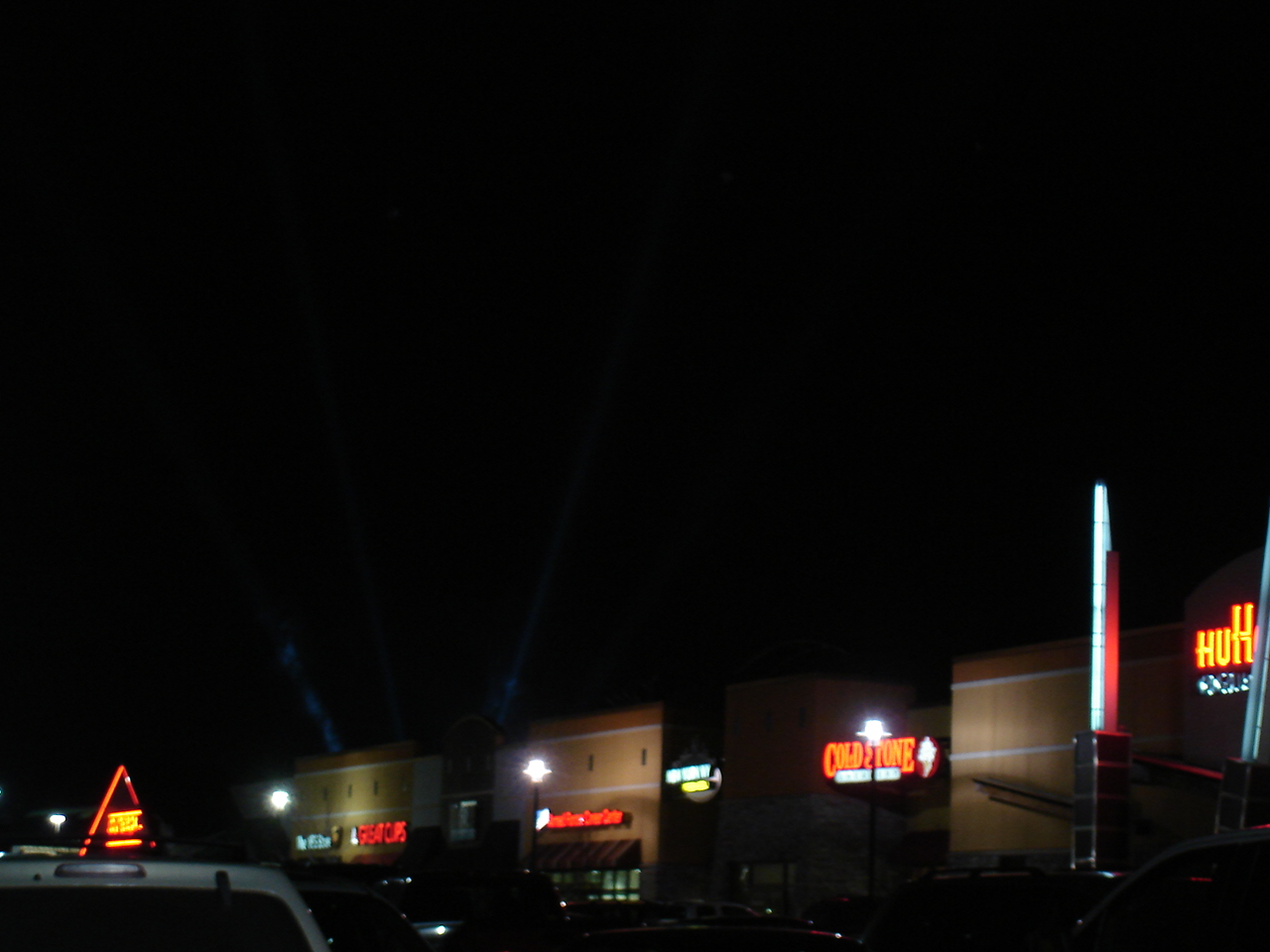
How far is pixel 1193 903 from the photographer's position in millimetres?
6324

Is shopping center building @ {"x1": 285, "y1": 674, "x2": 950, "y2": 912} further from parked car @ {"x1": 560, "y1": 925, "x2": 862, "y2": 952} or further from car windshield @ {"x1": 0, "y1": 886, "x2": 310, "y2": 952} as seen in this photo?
car windshield @ {"x1": 0, "y1": 886, "x2": 310, "y2": 952}

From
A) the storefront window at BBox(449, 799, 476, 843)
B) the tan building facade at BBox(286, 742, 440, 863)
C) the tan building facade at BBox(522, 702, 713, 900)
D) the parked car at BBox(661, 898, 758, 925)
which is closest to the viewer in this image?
the parked car at BBox(661, 898, 758, 925)

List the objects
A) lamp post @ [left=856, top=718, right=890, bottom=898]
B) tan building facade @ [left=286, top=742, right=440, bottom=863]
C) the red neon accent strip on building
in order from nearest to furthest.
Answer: lamp post @ [left=856, top=718, right=890, bottom=898] < the red neon accent strip on building < tan building facade @ [left=286, top=742, right=440, bottom=863]

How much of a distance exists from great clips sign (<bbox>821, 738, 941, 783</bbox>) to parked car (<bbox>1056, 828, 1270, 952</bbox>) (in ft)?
97.2

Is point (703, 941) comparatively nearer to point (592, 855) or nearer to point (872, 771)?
point (872, 771)

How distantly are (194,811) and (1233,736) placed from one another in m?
55.2

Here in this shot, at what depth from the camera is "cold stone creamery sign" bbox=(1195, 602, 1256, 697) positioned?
2950cm

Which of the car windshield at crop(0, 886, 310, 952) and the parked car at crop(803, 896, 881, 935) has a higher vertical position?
the car windshield at crop(0, 886, 310, 952)

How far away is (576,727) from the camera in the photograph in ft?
165

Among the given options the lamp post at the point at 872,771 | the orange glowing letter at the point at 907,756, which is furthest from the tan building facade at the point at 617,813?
the lamp post at the point at 872,771

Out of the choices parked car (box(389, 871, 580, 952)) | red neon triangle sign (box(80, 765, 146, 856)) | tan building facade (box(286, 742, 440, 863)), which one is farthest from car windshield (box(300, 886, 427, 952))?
tan building facade (box(286, 742, 440, 863))

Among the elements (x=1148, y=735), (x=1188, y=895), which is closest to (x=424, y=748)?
(x=1148, y=735)

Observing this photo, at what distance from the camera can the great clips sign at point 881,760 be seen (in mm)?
36875

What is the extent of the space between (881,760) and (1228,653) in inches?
413
